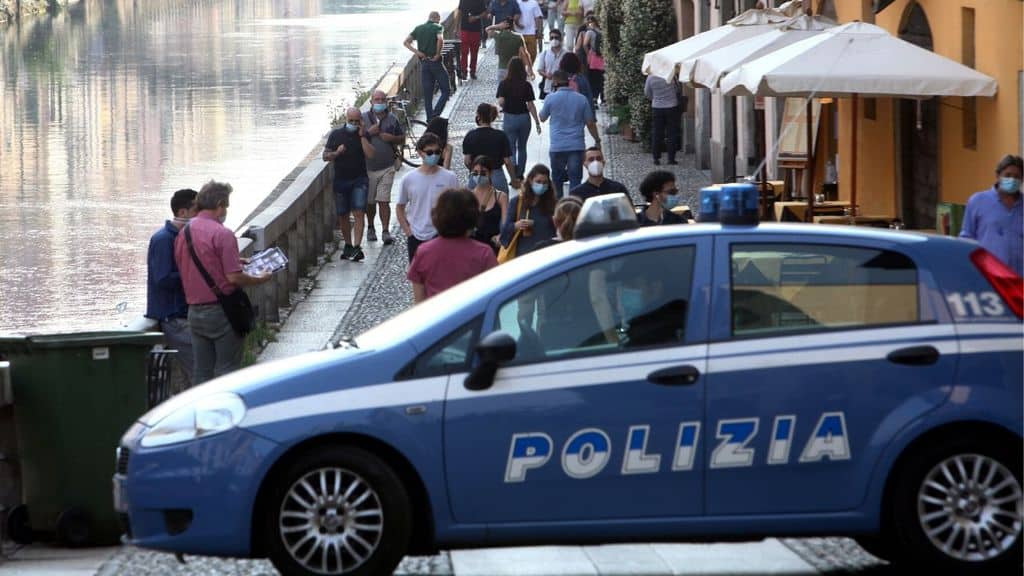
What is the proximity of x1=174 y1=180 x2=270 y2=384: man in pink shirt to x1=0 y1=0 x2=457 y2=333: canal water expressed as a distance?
486 millimetres

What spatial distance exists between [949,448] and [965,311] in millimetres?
530

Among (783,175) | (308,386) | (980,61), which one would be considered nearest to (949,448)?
(308,386)

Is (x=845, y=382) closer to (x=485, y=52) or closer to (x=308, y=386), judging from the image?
(x=308, y=386)

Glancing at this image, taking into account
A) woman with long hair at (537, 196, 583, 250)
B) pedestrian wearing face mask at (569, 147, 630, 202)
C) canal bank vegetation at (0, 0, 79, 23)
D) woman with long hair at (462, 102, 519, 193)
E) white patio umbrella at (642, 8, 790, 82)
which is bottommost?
woman with long hair at (537, 196, 583, 250)

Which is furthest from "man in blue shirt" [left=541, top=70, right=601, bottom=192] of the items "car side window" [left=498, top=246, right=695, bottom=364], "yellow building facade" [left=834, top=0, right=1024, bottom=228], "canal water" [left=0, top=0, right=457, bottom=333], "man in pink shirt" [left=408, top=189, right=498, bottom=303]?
"car side window" [left=498, top=246, right=695, bottom=364]

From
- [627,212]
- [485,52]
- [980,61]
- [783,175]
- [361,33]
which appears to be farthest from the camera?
[361,33]

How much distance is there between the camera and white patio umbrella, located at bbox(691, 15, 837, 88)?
1669 centimetres

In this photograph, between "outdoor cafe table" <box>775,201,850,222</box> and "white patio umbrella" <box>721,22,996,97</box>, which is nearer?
"white patio umbrella" <box>721,22,996,97</box>

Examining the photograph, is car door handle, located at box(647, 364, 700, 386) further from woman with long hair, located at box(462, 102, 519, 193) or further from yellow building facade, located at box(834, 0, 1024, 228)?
woman with long hair, located at box(462, 102, 519, 193)

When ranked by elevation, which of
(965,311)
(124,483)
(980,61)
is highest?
(980,61)

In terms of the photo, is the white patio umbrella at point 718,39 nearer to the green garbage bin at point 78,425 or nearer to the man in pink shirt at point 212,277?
the man in pink shirt at point 212,277

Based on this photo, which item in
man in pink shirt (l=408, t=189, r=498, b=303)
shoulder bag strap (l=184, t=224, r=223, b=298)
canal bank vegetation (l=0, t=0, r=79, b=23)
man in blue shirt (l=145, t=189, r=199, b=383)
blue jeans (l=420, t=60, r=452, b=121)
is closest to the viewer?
man in pink shirt (l=408, t=189, r=498, b=303)

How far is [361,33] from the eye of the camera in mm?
63312

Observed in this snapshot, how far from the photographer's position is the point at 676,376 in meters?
7.57
